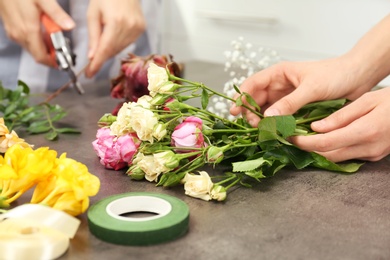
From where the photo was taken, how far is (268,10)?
86.9 inches

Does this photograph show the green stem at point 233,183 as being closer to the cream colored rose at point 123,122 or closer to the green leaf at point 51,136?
the cream colored rose at point 123,122

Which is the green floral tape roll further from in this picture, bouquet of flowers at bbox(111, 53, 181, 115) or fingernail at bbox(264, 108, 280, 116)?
bouquet of flowers at bbox(111, 53, 181, 115)

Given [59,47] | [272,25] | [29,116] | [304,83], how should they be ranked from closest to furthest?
[304,83] < [29,116] < [59,47] < [272,25]

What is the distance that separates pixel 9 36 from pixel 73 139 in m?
0.53

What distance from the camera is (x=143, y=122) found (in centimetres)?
82

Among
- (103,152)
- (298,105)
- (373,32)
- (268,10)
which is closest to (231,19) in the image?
(268,10)

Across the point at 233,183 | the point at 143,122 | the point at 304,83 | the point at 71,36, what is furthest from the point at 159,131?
the point at 71,36

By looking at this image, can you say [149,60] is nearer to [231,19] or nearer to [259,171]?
[259,171]

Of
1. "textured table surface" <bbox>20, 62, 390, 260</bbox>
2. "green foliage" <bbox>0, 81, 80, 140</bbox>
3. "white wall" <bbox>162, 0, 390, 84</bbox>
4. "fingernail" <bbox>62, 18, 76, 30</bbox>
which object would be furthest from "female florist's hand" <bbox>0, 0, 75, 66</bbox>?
"white wall" <bbox>162, 0, 390, 84</bbox>

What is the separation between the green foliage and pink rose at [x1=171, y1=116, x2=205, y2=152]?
332 mm

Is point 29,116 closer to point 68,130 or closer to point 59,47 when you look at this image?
point 68,130

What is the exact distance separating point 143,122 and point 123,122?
62 millimetres

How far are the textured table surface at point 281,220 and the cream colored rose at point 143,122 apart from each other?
0.28ft

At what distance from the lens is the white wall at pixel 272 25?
6.61 ft
